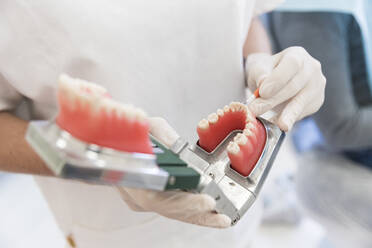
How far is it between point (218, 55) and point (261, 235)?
1.10 meters

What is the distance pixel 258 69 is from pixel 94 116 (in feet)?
1.29

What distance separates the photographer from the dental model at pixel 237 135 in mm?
516

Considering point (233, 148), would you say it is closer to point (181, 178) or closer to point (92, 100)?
point (181, 178)

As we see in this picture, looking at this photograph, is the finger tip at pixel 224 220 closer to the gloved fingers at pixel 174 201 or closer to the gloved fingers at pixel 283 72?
the gloved fingers at pixel 174 201

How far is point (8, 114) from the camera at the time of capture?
1.91ft

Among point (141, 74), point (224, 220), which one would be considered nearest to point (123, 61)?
point (141, 74)

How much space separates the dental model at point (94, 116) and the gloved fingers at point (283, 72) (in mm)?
282

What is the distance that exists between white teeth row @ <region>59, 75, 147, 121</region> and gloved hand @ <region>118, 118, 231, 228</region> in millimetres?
148

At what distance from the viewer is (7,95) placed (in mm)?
569

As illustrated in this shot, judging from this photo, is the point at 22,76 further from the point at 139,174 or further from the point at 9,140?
the point at 139,174

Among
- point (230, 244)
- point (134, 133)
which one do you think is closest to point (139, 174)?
point (134, 133)

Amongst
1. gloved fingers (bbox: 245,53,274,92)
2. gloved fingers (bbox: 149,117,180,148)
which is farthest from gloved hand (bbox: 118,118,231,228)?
gloved fingers (bbox: 245,53,274,92)

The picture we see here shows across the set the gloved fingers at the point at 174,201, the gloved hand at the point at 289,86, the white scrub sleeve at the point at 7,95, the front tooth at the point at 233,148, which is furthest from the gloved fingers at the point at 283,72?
the white scrub sleeve at the point at 7,95

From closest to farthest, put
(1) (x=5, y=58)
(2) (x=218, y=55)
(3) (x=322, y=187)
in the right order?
(1) (x=5, y=58) < (2) (x=218, y=55) < (3) (x=322, y=187)
